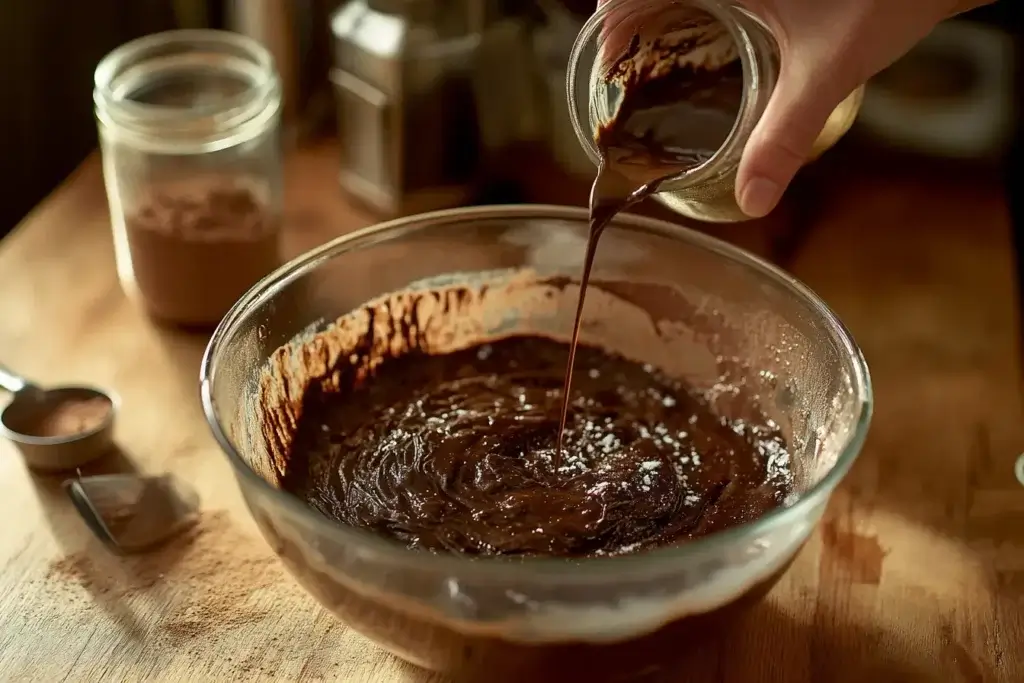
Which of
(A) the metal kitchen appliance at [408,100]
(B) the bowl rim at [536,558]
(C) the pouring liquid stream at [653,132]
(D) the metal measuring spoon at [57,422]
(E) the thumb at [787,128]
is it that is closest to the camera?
(B) the bowl rim at [536,558]

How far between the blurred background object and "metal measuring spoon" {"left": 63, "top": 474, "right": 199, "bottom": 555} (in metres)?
0.56

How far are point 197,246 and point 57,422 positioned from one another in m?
0.25

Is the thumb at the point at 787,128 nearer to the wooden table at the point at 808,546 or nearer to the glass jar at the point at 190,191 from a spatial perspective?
the wooden table at the point at 808,546

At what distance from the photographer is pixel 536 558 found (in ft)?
Result: 2.83

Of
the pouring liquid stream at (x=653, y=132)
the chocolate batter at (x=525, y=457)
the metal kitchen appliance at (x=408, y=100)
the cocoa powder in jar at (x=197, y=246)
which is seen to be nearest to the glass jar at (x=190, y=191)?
the cocoa powder in jar at (x=197, y=246)

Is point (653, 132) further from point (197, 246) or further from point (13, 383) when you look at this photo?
point (13, 383)

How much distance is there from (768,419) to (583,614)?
41cm

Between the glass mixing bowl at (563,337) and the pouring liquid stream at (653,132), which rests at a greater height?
the pouring liquid stream at (653,132)

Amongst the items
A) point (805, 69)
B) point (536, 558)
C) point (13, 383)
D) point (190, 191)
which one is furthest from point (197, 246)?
point (805, 69)

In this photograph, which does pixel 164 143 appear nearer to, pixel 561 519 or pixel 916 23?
pixel 561 519

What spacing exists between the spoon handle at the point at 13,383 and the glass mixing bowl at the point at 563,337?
0.30 meters

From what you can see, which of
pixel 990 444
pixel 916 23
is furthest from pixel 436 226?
pixel 990 444

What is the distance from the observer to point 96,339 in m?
1.27

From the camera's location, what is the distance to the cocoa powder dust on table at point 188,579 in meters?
0.93
